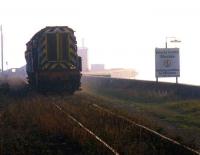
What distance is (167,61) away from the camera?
27.5 metres

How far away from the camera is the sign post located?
2739cm

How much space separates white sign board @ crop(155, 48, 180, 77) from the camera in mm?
27391

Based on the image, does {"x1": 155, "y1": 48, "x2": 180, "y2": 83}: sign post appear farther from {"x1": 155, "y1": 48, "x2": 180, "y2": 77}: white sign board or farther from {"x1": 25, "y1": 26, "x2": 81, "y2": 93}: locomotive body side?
{"x1": 25, "y1": 26, "x2": 81, "y2": 93}: locomotive body side

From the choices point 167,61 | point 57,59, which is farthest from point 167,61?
point 57,59

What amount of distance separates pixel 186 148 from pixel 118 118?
561 cm

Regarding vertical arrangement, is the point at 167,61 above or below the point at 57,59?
below

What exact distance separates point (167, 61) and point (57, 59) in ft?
19.1

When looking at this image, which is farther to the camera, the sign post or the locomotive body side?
the sign post

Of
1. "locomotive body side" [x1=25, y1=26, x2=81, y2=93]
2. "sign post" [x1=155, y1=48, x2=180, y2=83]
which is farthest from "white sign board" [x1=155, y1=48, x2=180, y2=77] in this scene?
"locomotive body side" [x1=25, y1=26, x2=81, y2=93]

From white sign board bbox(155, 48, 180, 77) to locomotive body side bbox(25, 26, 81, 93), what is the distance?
14.0 feet

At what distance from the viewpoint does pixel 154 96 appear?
82.3 ft

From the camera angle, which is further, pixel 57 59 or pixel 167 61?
pixel 167 61

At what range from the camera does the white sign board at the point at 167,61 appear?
89.9ft

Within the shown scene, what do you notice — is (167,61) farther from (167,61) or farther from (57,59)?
(57,59)
